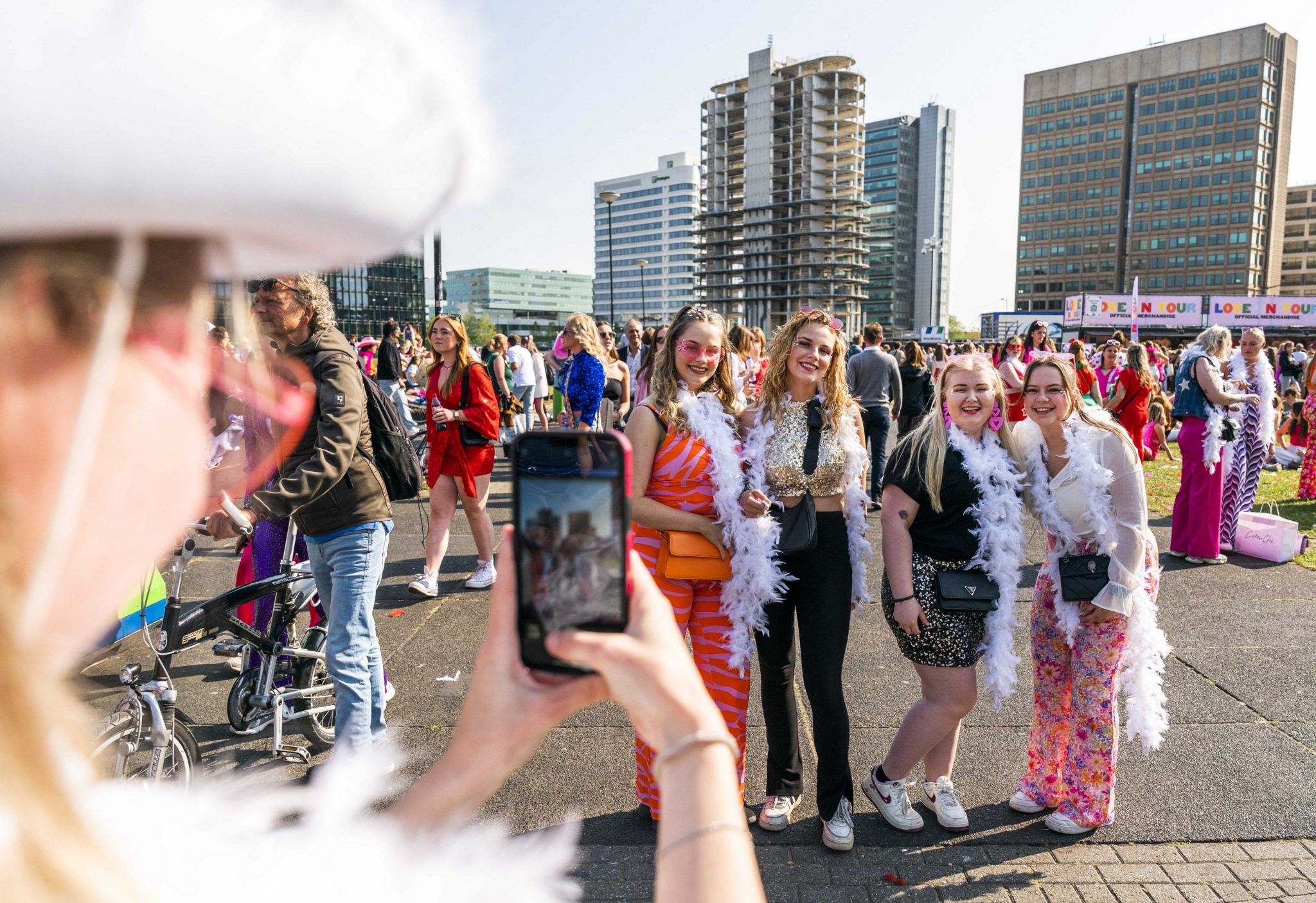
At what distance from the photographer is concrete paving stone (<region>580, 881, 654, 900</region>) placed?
3.06m

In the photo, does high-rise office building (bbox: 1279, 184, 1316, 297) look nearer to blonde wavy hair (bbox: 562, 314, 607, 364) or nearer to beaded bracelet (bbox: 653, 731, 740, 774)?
blonde wavy hair (bbox: 562, 314, 607, 364)

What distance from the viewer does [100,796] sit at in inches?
26.0

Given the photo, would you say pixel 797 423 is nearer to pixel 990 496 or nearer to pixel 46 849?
pixel 990 496

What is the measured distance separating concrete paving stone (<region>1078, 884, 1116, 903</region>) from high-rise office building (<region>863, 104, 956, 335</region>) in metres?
140

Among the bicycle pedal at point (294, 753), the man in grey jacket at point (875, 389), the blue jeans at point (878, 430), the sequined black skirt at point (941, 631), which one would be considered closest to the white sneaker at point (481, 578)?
the bicycle pedal at point (294, 753)

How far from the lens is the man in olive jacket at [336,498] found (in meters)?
3.33

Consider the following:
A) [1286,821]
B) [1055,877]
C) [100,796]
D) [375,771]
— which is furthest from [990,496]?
[100,796]

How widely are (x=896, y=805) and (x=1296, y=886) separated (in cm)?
143

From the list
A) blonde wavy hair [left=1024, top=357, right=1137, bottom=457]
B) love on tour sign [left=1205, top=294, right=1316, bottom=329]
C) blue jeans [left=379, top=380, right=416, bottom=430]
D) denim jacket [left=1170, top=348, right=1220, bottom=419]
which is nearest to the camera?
blonde wavy hair [left=1024, top=357, right=1137, bottom=457]

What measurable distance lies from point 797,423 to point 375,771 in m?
3.05

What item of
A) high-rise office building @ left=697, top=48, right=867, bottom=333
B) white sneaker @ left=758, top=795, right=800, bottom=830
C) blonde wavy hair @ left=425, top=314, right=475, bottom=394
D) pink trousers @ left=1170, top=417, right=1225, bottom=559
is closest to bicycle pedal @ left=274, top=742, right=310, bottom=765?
white sneaker @ left=758, top=795, right=800, bottom=830

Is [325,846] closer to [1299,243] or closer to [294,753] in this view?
[294,753]

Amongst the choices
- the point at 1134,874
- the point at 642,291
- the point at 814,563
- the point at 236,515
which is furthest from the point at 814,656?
the point at 642,291

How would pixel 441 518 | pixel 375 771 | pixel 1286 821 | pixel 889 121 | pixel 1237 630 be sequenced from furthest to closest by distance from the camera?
pixel 889 121, pixel 441 518, pixel 1237 630, pixel 1286 821, pixel 375 771
